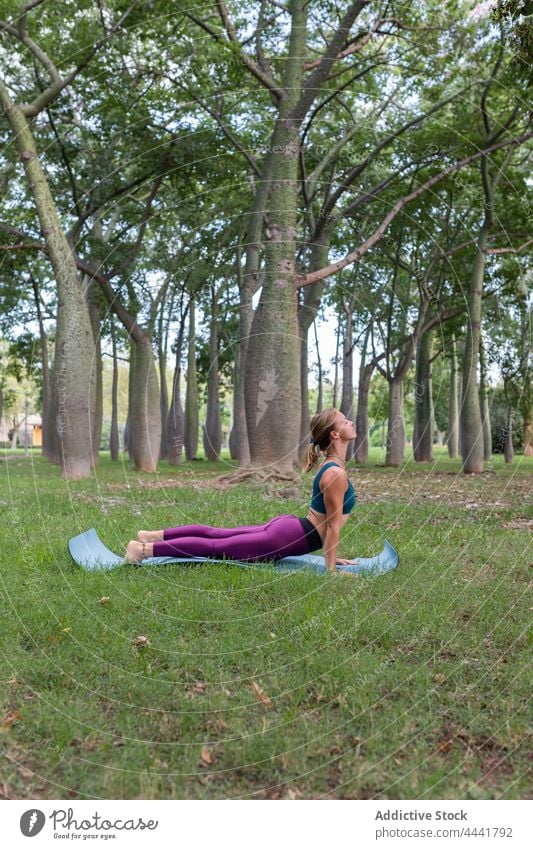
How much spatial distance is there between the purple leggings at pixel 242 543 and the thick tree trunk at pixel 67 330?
37.7 feet

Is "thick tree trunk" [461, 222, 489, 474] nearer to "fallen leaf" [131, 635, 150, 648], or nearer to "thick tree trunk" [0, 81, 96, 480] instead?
"thick tree trunk" [0, 81, 96, 480]

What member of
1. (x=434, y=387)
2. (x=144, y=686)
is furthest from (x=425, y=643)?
(x=434, y=387)

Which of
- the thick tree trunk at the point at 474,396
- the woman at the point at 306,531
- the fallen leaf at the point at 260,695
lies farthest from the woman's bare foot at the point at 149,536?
the thick tree trunk at the point at 474,396

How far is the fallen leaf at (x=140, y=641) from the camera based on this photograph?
591cm

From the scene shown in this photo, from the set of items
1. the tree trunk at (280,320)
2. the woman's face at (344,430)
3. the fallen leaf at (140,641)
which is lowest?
the fallen leaf at (140,641)

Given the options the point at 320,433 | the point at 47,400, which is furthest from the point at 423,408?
the point at 320,433

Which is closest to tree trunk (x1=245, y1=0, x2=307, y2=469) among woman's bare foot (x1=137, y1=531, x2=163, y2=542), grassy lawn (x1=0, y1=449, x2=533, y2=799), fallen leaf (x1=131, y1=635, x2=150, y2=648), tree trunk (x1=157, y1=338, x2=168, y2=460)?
grassy lawn (x1=0, y1=449, x2=533, y2=799)

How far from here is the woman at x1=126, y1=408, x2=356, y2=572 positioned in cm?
779

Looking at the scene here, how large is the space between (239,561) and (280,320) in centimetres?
841

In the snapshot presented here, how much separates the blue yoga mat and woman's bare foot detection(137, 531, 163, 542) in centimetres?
21

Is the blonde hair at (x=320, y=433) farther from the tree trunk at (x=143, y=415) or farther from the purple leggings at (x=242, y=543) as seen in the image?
the tree trunk at (x=143, y=415)

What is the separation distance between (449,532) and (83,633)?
237 inches

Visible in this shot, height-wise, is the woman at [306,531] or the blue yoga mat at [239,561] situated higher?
the woman at [306,531]

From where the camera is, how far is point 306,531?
8117 mm
